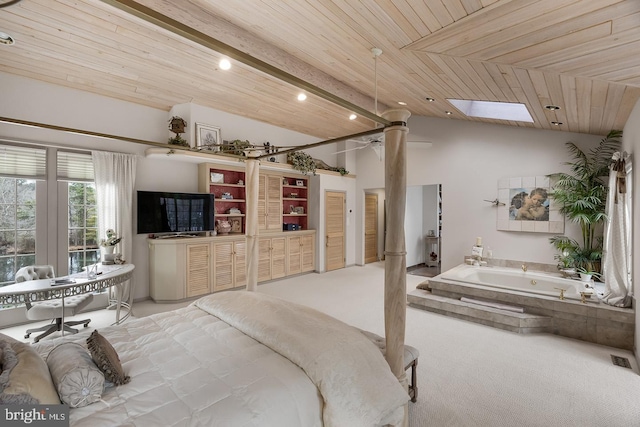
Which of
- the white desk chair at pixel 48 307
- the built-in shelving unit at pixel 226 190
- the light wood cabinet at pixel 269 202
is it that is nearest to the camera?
the white desk chair at pixel 48 307

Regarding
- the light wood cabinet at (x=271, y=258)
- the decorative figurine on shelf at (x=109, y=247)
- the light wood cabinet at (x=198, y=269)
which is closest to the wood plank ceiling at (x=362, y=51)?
the decorative figurine on shelf at (x=109, y=247)

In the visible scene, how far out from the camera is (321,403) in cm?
156

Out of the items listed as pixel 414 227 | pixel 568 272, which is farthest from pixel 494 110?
pixel 414 227

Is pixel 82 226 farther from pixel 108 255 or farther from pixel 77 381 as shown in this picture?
pixel 77 381

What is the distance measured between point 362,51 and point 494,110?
9.57ft

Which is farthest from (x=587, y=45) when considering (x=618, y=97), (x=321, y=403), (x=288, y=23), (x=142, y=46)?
(x=142, y=46)

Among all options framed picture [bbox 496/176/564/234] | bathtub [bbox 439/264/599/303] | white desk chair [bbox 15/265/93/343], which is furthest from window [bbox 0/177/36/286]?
framed picture [bbox 496/176/564/234]

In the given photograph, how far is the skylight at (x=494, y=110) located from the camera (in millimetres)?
4578

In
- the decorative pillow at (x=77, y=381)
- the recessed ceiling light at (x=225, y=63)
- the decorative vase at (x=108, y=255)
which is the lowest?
the decorative pillow at (x=77, y=381)

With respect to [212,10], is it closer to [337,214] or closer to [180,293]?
[180,293]

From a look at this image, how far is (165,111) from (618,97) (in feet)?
18.9

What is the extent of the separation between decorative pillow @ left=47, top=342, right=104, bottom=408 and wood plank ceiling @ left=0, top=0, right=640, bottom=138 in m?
1.51

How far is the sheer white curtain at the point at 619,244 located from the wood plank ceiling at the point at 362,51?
0.73 m

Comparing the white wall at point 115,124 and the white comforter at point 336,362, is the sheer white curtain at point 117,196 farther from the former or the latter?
the white comforter at point 336,362
